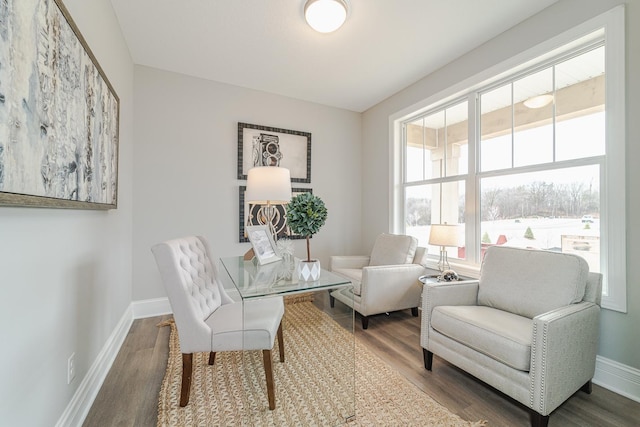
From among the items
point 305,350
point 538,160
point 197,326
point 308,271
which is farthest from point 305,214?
point 538,160

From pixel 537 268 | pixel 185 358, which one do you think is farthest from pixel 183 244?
pixel 537 268

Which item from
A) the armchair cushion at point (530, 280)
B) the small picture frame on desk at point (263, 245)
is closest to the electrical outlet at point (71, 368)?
the small picture frame on desk at point (263, 245)

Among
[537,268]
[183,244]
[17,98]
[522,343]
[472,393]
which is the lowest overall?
[472,393]

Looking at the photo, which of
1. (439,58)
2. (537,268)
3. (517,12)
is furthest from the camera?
(439,58)

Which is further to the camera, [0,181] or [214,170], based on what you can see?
[214,170]

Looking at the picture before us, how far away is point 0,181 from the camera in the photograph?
0.78 m

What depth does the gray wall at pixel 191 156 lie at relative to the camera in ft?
9.11

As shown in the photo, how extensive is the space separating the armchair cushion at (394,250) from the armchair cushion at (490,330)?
40.0 inches

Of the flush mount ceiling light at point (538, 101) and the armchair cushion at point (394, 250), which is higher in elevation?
the flush mount ceiling light at point (538, 101)

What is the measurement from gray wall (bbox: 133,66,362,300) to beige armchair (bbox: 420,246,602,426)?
2.12 m

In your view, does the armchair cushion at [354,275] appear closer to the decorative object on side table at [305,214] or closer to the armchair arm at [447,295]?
the armchair arm at [447,295]

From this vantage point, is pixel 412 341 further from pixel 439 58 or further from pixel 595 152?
pixel 439 58

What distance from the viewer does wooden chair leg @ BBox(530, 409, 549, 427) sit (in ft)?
4.30

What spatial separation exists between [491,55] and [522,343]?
2.41 metres
